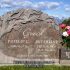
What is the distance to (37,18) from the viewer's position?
15.3 m

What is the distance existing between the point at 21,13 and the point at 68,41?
2.16m

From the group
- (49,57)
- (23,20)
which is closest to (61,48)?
(49,57)

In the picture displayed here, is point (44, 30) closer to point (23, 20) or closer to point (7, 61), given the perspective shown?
point (23, 20)

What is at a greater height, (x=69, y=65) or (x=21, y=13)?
(x=21, y=13)

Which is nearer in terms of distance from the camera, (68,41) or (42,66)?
(42,66)

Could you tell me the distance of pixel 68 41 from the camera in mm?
15938

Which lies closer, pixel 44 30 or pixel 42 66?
pixel 42 66

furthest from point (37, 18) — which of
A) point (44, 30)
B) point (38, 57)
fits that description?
point (38, 57)

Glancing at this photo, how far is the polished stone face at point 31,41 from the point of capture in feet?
49.9

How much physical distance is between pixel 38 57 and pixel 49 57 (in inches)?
16.1

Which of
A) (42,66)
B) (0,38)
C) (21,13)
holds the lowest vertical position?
(42,66)

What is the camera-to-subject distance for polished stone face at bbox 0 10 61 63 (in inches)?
599

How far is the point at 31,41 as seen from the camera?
1523 cm

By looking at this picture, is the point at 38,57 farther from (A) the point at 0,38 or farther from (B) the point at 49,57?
(A) the point at 0,38
